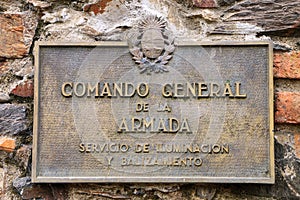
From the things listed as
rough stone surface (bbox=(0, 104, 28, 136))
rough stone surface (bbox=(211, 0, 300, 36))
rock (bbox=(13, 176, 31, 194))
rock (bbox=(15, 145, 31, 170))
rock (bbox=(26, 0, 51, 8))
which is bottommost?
rock (bbox=(13, 176, 31, 194))

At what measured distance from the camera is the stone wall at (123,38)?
1.71 m

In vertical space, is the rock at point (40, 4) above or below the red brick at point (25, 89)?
above

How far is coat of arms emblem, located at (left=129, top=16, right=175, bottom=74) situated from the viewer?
5.66 feet

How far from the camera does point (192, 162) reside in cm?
169

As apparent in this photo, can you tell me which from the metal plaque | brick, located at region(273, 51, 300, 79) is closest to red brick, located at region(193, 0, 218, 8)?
the metal plaque

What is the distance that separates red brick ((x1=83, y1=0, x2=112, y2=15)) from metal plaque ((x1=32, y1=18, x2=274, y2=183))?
0.45 feet

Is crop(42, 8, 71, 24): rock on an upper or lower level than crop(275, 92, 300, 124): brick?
upper

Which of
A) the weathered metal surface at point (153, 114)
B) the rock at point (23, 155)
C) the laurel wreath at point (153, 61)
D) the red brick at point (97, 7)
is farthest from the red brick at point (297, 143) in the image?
the rock at point (23, 155)

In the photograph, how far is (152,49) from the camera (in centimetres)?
172

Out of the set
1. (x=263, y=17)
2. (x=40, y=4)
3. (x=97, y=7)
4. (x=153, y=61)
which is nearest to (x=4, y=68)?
(x=40, y=4)

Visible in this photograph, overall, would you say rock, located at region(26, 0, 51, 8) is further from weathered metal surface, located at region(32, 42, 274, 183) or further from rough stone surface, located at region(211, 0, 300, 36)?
rough stone surface, located at region(211, 0, 300, 36)

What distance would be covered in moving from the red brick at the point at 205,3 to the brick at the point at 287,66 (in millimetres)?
282

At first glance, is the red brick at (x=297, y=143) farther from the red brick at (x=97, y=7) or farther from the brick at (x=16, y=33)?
the brick at (x=16, y=33)

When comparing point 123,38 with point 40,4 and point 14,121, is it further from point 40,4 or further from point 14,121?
point 14,121
